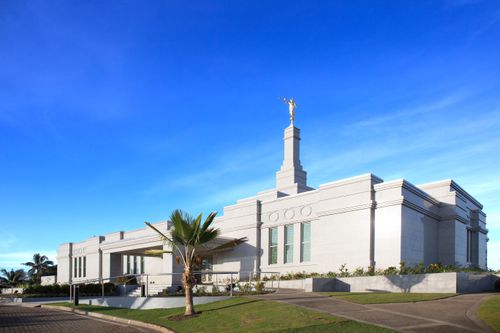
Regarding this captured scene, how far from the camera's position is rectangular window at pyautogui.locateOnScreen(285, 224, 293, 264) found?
3509 cm

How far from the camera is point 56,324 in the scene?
59.7 ft

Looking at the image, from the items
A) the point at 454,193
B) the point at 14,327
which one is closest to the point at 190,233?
the point at 14,327

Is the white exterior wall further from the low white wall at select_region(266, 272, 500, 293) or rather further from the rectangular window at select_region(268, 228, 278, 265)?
the rectangular window at select_region(268, 228, 278, 265)

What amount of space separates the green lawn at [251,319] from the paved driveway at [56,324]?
1098 mm

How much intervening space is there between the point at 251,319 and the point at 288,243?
20.7 metres

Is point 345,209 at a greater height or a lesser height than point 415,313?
greater

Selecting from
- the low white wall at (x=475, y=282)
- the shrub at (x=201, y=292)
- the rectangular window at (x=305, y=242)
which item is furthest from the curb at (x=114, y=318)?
the rectangular window at (x=305, y=242)

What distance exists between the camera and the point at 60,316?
21.5 meters

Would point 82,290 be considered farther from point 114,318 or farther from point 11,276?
point 11,276

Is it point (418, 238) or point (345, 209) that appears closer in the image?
point (418, 238)

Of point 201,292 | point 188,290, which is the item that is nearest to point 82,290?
point 201,292

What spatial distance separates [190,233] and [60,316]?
8423mm

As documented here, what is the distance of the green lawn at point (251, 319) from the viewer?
12.7m

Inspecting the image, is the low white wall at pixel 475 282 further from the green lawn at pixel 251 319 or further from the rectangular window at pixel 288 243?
the rectangular window at pixel 288 243
